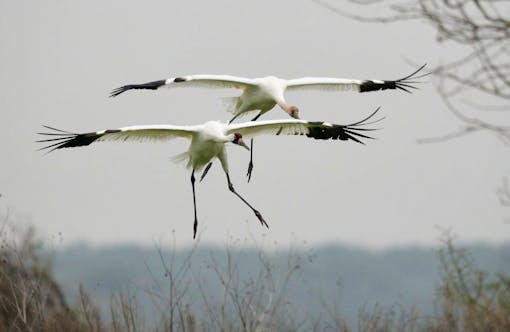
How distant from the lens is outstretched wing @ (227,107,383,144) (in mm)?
9594

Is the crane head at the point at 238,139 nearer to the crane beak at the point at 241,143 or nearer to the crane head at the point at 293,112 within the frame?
the crane beak at the point at 241,143

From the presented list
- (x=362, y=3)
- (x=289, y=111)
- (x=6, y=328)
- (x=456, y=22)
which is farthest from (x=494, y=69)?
(x=6, y=328)

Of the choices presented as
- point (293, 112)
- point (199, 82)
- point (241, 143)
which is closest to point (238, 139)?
point (241, 143)

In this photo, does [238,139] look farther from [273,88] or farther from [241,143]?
[273,88]

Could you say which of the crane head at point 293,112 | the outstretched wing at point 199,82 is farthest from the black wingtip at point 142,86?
the crane head at point 293,112

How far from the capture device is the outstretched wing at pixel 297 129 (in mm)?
9594

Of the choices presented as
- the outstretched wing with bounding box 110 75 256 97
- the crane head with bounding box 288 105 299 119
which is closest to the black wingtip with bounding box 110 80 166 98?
the outstretched wing with bounding box 110 75 256 97

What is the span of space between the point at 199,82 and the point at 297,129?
53.3 inches

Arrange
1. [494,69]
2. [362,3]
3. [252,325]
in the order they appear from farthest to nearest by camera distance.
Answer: [252,325], [362,3], [494,69]

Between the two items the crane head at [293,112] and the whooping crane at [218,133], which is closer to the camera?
the whooping crane at [218,133]

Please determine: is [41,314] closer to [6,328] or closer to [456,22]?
[6,328]

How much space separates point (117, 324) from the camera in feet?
27.4

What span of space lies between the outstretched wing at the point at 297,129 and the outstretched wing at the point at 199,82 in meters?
0.77

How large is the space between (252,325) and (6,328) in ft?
11.2
